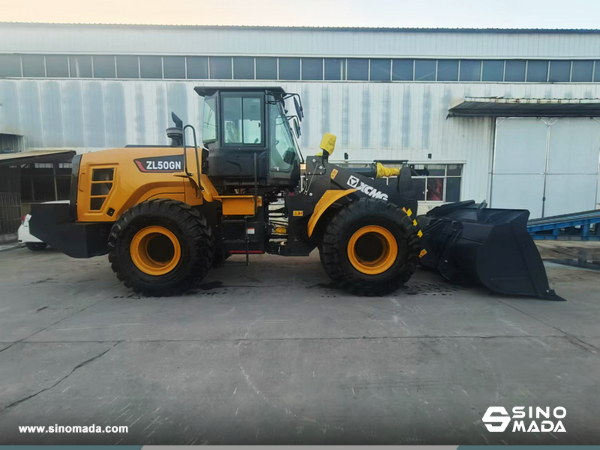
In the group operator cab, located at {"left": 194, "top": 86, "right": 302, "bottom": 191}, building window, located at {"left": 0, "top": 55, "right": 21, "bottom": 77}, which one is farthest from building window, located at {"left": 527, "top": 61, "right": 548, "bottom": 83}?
building window, located at {"left": 0, "top": 55, "right": 21, "bottom": 77}

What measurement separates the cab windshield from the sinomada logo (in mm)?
3981

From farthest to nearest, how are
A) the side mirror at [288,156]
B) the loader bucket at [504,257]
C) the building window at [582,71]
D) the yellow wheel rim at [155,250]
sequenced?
the building window at [582,71] < the side mirror at [288,156] < the yellow wheel rim at [155,250] < the loader bucket at [504,257]

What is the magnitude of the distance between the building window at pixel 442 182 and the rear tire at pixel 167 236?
1071cm

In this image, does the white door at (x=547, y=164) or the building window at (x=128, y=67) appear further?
the white door at (x=547, y=164)

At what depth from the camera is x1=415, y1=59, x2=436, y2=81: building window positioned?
1284 centimetres

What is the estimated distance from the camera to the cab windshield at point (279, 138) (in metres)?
4.97

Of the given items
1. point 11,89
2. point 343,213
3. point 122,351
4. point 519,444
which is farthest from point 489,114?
point 11,89

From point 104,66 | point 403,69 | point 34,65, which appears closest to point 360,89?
point 403,69

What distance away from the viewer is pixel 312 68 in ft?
41.9

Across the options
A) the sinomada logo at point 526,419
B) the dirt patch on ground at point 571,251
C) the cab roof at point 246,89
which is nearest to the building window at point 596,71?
the dirt patch on ground at point 571,251

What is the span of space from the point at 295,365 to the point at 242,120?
11.9 ft

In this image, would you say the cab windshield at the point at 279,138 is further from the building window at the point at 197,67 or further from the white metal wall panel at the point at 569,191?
the white metal wall panel at the point at 569,191

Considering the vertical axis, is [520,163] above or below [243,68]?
below

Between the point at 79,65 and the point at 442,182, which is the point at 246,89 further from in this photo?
the point at 79,65
